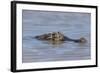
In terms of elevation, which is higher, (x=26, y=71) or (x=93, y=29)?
(x=93, y=29)

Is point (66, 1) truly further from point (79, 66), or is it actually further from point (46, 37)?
point (79, 66)

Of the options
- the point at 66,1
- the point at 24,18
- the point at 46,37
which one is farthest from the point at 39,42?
the point at 66,1

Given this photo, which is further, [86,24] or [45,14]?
[86,24]

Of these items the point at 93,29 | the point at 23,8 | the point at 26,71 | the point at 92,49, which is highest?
the point at 23,8

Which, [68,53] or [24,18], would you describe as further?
[68,53]

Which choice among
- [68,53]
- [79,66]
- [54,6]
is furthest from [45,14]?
[79,66]

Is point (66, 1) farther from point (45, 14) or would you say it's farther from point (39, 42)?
point (39, 42)
